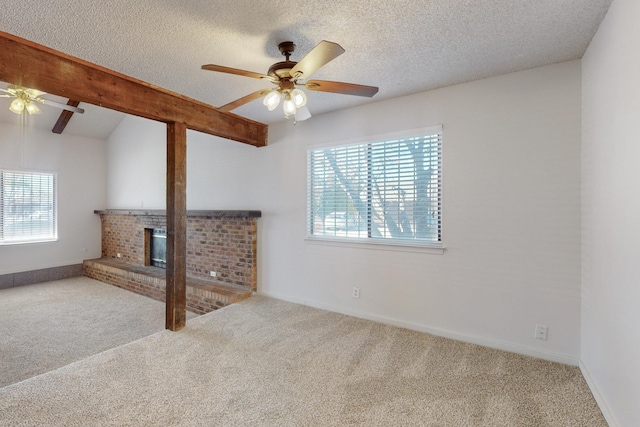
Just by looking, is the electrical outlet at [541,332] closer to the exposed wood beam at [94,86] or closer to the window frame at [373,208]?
the window frame at [373,208]

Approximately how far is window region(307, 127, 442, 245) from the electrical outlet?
1.10 meters

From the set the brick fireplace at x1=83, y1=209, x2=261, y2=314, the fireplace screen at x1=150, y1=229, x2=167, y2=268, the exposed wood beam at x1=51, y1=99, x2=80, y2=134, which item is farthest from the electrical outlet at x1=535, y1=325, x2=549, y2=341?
the exposed wood beam at x1=51, y1=99, x2=80, y2=134

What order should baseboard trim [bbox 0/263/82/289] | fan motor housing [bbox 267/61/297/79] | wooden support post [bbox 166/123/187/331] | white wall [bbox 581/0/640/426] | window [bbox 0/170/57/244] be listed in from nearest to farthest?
white wall [bbox 581/0/640/426] < fan motor housing [bbox 267/61/297/79] < wooden support post [bbox 166/123/187/331] < baseboard trim [bbox 0/263/82/289] < window [bbox 0/170/57/244]

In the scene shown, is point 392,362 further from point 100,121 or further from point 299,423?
point 100,121

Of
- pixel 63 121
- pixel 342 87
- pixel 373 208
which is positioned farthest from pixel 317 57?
pixel 63 121

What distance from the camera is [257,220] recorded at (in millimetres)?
4438

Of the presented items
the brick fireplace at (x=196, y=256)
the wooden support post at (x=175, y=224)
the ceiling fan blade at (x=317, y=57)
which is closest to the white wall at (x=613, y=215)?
the ceiling fan blade at (x=317, y=57)

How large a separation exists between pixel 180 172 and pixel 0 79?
1.44 metres

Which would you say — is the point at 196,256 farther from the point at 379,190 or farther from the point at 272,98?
the point at 272,98

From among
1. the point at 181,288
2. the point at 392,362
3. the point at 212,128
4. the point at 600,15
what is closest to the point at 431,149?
the point at 600,15

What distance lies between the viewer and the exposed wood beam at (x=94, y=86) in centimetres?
212

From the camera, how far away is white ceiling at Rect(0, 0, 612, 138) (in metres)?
1.81

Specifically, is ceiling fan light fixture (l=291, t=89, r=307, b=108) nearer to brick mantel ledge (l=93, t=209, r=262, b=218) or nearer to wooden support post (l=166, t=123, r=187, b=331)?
wooden support post (l=166, t=123, r=187, b=331)

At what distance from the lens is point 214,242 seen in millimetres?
4852
